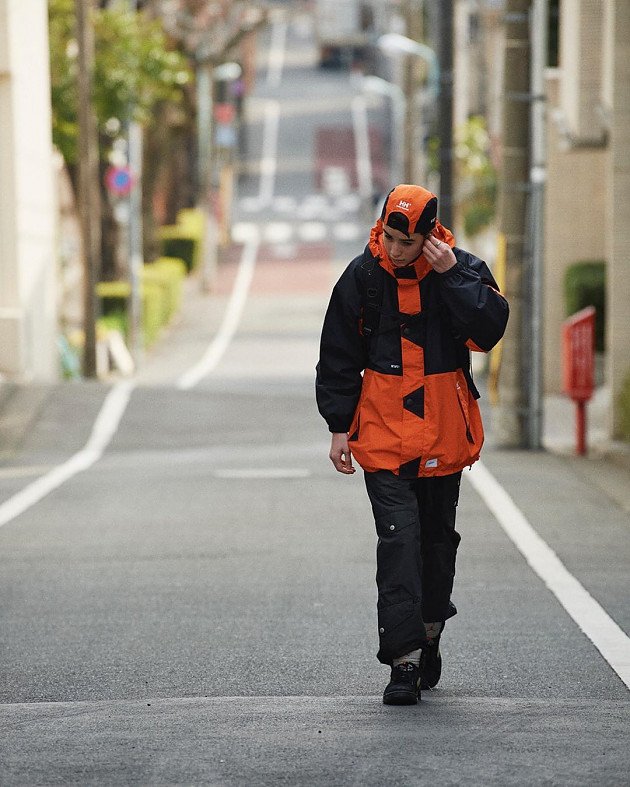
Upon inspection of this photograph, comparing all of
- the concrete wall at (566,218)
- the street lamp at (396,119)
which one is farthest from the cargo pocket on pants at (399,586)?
the street lamp at (396,119)

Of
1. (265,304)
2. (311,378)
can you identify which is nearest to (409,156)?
(265,304)

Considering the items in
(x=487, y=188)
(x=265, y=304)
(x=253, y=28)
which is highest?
(x=253, y=28)

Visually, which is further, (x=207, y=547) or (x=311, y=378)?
(x=311, y=378)

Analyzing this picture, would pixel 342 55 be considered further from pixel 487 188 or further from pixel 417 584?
pixel 417 584

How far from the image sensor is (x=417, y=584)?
19.3 ft

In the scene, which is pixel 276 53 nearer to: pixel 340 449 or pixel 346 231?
pixel 346 231

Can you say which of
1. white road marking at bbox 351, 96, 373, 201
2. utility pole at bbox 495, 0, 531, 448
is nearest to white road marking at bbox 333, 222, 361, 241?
white road marking at bbox 351, 96, 373, 201

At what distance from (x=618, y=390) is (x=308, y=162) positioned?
71.5m

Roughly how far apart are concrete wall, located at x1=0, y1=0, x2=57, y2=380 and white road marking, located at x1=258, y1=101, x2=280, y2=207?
50339 mm

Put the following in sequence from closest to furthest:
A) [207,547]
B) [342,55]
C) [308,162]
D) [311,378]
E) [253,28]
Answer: [207,547] → [311,378] → [253,28] → [308,162] → [342,55]

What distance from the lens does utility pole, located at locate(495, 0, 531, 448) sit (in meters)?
15.8

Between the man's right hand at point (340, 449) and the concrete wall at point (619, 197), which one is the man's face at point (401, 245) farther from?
the concrete wall at point (619, 197)

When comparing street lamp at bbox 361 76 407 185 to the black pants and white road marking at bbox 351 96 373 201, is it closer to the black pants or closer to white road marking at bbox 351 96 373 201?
white road marking at bbox 351 96 373 201

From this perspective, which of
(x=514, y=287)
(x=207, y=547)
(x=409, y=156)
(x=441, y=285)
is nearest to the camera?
(x=441, y=285)
